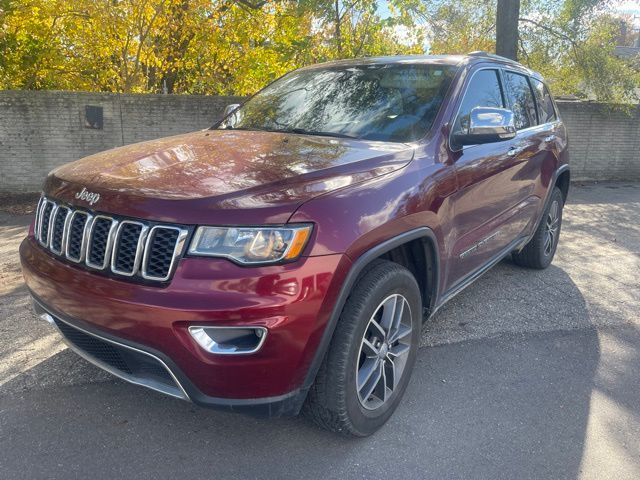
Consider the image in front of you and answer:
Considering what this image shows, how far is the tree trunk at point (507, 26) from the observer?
34.1ft

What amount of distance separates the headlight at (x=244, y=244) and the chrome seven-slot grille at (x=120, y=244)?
0.26 ft

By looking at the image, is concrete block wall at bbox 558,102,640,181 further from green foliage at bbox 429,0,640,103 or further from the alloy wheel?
the alloy wheel

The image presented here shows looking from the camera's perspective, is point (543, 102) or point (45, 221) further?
point (543, 102)

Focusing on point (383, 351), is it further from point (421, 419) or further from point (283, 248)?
point (283, 248)

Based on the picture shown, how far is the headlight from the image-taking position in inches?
84.4

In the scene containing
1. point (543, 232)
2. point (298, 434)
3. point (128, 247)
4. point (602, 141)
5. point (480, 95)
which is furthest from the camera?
point (602, 141)

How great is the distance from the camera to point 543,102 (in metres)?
5.18

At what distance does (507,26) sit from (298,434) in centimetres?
986

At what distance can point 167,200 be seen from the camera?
221cm

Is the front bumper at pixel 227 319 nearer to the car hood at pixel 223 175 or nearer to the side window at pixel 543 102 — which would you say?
the car hood at pixel 223 175

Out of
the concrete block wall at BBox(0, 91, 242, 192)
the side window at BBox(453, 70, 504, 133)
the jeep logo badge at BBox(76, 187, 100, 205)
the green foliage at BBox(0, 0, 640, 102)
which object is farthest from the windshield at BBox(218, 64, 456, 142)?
the green foliage at BBox(0, 0, 640, 102)

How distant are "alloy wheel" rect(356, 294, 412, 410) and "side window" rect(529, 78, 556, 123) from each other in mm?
2986

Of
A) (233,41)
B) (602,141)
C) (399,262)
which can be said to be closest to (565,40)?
(602,141)

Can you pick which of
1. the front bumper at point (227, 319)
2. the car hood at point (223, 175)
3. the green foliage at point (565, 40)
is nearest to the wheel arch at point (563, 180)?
the car hood at point (223, 175)
